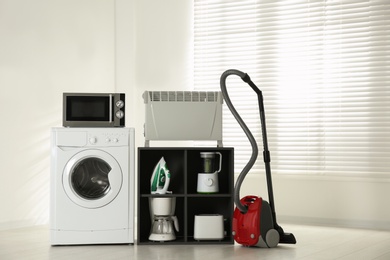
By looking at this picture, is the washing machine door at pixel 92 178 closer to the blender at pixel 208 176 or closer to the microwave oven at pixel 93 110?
the microwave oven at pixel 93 110

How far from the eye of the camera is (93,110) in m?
4.88

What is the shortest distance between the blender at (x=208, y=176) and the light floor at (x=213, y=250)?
39 cm

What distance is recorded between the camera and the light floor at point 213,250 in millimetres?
4312

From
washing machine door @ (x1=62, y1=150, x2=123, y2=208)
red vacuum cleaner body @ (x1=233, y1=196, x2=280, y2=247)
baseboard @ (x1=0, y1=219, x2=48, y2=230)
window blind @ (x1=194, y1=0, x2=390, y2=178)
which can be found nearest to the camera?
red vacuum cleaner body @ (x1=233, y1=196, x2=280, y2=247)

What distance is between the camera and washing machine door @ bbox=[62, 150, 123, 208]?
4.72 metres

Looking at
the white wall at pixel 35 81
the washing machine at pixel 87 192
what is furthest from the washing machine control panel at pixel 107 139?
the white wall at pixel 35 81

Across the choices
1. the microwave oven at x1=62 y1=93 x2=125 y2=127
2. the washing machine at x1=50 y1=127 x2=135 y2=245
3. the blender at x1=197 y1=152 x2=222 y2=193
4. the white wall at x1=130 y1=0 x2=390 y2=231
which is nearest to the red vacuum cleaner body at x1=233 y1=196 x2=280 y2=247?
the blender at x1=197 y1=152 x2=222 y2=193

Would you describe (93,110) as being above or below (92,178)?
above

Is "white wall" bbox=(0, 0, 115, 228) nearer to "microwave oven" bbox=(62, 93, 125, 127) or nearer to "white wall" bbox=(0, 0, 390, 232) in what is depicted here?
"white wall" bbox=(0, 0, 390, 232)

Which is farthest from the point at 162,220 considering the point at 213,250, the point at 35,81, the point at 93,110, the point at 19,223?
the point at 35,81

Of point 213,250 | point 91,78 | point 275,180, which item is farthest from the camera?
point 91,78

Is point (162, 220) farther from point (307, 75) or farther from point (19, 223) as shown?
point (307, 75)

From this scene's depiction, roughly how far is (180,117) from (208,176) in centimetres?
44

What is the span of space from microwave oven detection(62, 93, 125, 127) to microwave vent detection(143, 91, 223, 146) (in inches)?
8.0
